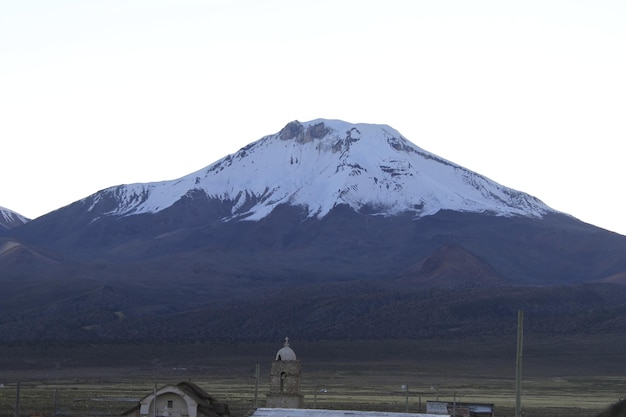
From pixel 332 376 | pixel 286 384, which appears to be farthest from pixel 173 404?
pixel 332 376

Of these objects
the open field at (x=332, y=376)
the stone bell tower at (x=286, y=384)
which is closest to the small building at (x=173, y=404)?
the stone bell tower at (x=286, y=384)

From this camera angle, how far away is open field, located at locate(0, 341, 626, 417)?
7869 cm

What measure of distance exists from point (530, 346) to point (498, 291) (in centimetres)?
4740

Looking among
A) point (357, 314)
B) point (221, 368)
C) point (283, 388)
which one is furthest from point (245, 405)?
point (357, 314)

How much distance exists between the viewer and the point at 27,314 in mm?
191875

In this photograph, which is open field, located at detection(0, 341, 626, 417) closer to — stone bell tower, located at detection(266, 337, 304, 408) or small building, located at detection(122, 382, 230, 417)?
small building, located at detection(122, 382, 230, 417)

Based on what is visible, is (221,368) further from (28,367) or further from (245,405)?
(245,405)

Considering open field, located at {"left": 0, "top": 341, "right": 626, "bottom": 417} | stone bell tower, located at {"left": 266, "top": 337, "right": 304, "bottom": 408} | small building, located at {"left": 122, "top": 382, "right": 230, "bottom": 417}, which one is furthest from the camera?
open field, located at {"left": 0, "top": 341, "right": 626, "bottom": 417}

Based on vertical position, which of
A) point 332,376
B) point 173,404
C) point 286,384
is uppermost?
point 332,376

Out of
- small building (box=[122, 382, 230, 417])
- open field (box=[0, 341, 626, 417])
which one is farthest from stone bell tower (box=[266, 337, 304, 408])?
open field (box=[0, 341, 626, 417])

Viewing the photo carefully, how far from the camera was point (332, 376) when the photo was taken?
115 meters

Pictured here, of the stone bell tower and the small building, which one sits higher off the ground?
the stone bell tower

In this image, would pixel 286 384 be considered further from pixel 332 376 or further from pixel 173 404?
pixel 332 376

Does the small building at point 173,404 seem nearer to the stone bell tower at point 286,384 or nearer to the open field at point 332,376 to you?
the stone bell tower at point 286,384
